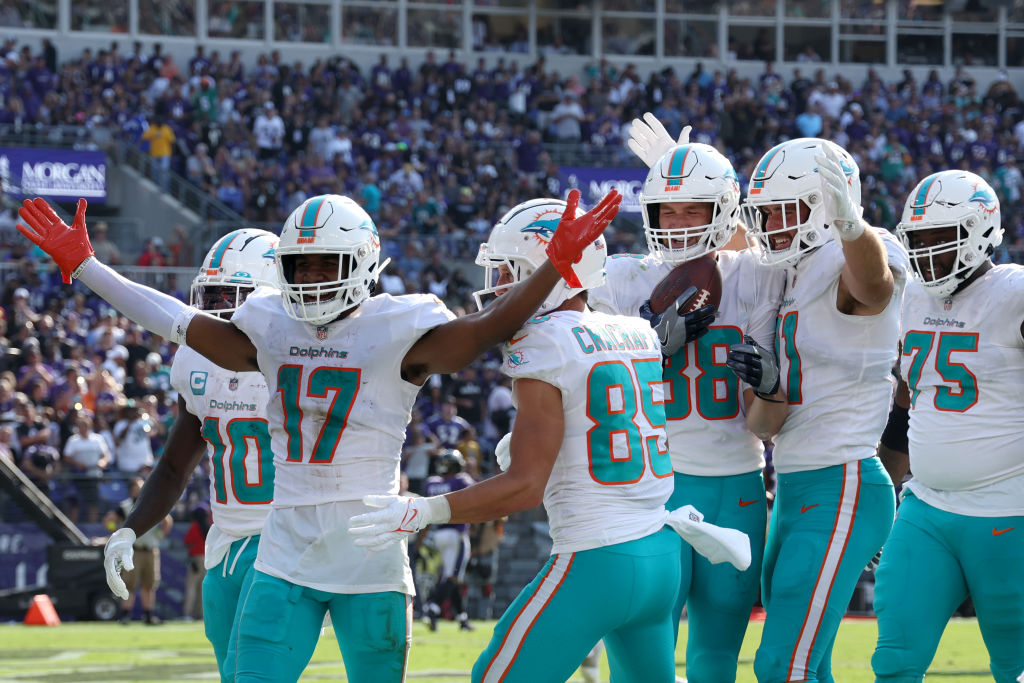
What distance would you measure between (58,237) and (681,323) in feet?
6.31

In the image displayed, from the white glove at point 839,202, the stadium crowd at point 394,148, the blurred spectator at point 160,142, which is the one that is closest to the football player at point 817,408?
the white glove at point 839,202

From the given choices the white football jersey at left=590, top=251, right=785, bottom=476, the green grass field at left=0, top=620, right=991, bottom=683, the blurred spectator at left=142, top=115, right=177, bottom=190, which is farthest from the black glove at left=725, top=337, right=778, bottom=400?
the blurred spectator at left=142, top=115, right=177, bottom=190

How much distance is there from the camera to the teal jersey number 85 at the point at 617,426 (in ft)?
12.9

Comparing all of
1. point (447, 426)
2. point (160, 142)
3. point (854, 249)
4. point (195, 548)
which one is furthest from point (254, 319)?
point (160, 142)

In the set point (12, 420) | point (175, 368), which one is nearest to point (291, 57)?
point (12, 420)

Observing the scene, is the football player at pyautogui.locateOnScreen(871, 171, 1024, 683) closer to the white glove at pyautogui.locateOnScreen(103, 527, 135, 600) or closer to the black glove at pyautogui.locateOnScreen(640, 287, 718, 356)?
the black glove at pyautogui.locateOnScreen(640, 287, 718, 356)

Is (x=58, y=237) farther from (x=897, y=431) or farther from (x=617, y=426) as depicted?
(x=897, y=431)

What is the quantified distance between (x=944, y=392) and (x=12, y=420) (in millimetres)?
11220

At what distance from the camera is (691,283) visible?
15.7 feet

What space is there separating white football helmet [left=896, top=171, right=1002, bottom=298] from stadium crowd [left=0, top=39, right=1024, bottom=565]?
29.7 ft

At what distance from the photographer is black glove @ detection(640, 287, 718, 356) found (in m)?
4.65

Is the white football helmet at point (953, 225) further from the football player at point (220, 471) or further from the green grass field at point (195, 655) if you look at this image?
the green grass field at point (195, 655)

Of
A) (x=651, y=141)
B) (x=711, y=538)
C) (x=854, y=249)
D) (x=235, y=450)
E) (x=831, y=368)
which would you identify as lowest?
(x=711, y=538)

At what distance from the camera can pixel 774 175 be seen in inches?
188
